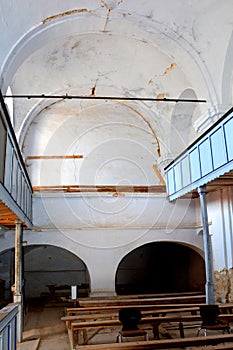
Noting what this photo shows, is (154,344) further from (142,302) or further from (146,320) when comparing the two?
(142,302)

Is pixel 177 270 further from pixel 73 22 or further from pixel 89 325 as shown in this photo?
pixel 73 22

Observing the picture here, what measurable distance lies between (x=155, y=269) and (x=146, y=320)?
422 inches

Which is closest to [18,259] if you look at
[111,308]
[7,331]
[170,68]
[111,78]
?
[111,308]

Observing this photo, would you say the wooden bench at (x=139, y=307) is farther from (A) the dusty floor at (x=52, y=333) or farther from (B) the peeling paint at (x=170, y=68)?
(B) the peeling paint at (x=170, y=68)

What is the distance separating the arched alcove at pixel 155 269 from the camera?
55.5 feet

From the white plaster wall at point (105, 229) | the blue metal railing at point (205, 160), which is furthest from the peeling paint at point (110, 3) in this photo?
the white plaster wall at point (105, 229)

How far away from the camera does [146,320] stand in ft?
25.2

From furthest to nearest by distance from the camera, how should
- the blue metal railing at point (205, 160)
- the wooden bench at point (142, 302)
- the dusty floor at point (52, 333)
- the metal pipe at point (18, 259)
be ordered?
the wooden bench at point (142, 302)
the metal pipe at point (18, 259)
the dusty floor at point (52, 333)
the blue metal railing at point (205, 160)

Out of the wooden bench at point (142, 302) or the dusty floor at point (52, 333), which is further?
the wooden bench at point (142, 302)

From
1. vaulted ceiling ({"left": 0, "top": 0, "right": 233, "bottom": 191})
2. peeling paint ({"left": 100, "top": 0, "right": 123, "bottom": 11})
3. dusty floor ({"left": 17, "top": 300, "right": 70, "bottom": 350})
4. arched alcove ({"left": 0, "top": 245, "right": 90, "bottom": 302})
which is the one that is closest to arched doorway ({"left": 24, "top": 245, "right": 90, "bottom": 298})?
arched alcove ({"left": 0, "top": 245, "right": 90, "bottom": 302})

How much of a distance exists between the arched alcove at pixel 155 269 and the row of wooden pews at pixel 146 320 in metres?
6.52

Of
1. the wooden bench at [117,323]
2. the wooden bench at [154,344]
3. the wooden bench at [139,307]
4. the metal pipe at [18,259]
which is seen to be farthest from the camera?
the metal pipe at [18,259]

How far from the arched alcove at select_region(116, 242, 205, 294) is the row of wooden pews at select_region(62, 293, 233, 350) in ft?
21.4

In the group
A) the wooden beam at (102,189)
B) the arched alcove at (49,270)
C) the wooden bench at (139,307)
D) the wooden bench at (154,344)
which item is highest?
the wooden beam at (102,189)
